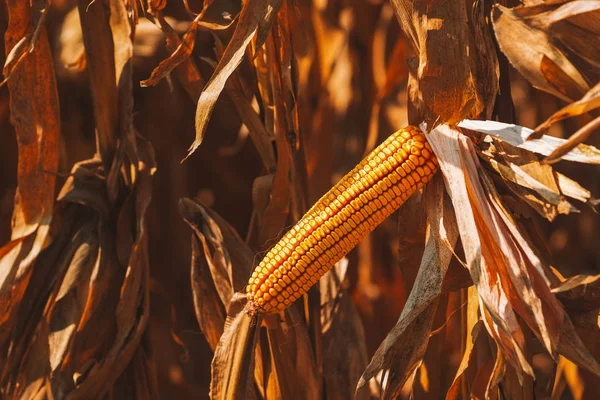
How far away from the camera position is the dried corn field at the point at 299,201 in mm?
1311

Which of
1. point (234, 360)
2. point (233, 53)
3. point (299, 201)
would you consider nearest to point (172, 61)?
point (233, 53)

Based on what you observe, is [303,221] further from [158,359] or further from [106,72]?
[158,359]

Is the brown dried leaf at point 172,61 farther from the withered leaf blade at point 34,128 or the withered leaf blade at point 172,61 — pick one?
the withered leaf blade at point 34,128

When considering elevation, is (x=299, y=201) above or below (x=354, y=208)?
above

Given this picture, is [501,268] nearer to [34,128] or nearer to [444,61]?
[444,61]

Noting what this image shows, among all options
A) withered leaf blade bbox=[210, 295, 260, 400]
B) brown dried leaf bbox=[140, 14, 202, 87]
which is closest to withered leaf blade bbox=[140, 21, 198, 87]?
brown dried leaf bbox=[140, 14, 202, 87]

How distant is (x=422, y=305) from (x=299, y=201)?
1.51 ft

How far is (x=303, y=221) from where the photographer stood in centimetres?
141

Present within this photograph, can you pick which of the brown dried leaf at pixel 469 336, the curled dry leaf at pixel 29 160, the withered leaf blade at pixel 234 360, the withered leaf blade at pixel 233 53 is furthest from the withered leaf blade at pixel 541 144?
the curled dry leaf at pixel 29 160

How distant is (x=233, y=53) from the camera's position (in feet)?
4.66

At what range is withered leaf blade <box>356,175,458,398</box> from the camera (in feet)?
4.37

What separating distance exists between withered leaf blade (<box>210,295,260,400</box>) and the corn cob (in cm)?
14

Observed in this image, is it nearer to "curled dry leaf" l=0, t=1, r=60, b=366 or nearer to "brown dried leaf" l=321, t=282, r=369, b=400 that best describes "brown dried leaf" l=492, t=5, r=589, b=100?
"brown dried leaf" l=321, t=282, r=369, b=400

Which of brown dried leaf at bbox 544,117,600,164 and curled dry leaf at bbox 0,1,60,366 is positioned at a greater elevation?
curled dry leaf at bbox 0,1,60,366
